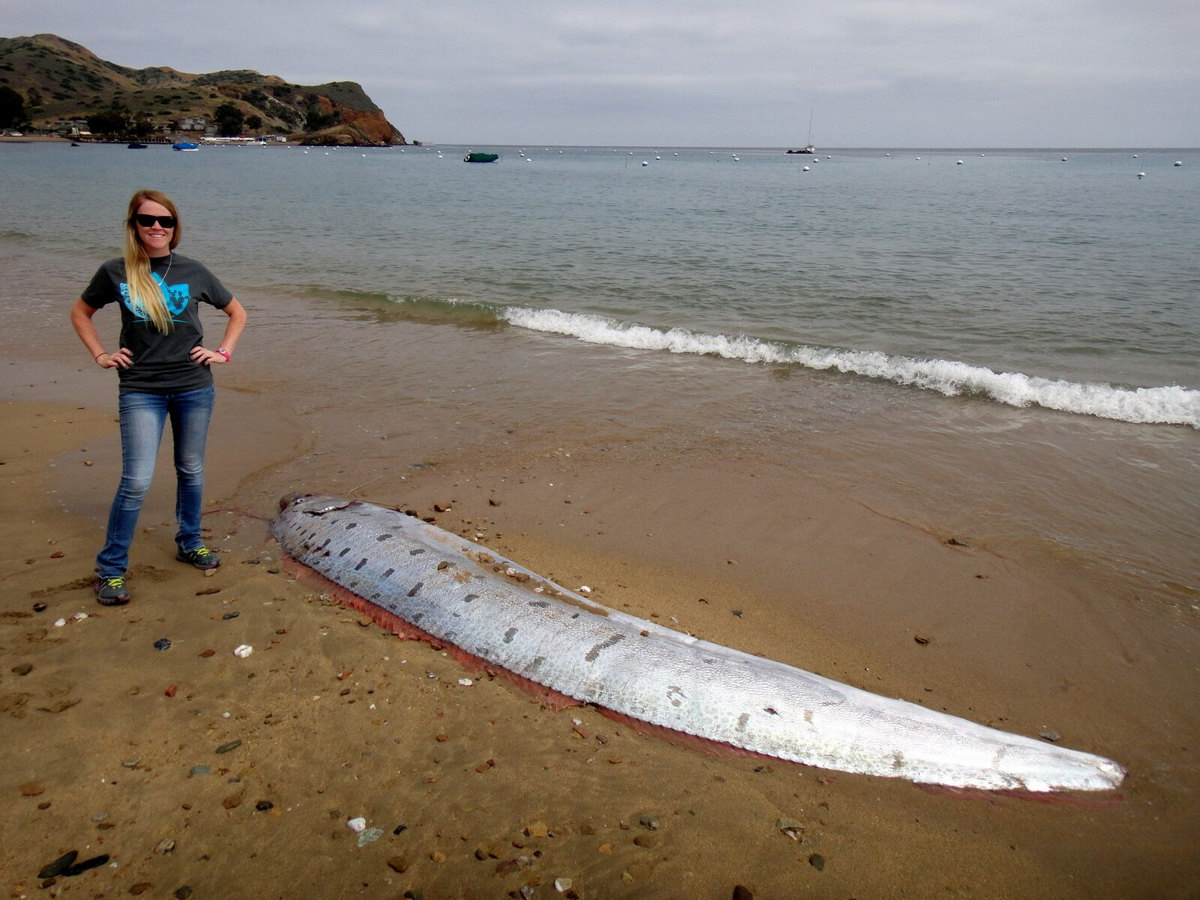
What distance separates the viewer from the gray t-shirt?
Result: 12.8 feet

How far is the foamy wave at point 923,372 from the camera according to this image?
8.47 metres

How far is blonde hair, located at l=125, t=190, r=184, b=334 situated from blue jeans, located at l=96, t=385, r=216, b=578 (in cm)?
47

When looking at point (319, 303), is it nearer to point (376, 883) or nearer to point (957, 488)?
point (957, 488)

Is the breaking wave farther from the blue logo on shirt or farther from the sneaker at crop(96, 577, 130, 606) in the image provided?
the sneaker at crop(96, 577, 130, 606)

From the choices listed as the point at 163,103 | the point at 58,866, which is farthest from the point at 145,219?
the point at 163,103

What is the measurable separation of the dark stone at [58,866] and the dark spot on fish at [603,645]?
219cm

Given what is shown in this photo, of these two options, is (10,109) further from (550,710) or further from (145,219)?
(550,710)

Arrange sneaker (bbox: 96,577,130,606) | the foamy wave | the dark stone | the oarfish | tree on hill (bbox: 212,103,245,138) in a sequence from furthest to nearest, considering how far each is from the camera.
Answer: tree on hill (bbox: 212,103,245,138), the foamy wave, sneaker (bbox: 96,577,130,606), the oarfish, the dark stone

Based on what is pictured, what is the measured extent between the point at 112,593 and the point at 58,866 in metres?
1.92

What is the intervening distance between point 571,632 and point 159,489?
389 cm

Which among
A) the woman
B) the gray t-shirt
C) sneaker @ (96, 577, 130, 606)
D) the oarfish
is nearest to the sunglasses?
the woman

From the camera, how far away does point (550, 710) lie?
3623 millimetres

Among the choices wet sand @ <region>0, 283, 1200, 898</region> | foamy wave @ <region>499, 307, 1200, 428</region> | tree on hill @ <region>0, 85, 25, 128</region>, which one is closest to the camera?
wet sand @ <region>0, 283, 1200, 898</region>

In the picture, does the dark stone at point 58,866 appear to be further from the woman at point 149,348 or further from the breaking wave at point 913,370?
the breaking wave at point 913,370
